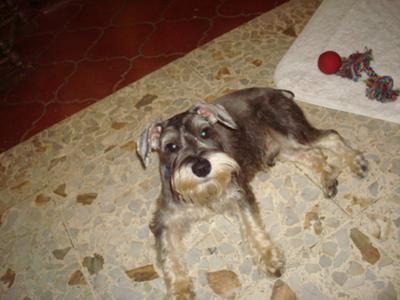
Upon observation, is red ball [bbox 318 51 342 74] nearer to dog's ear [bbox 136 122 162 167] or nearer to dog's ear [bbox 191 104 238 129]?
dog's ear [bbox 191 104 238 129]

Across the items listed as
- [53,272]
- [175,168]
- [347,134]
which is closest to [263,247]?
[175,168]

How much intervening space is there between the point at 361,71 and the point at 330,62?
318 mm

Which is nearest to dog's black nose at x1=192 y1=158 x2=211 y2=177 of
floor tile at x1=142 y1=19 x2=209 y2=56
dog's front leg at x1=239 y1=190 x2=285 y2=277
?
dog's front leg at x1=239 y1=190 x2=285 y2=277

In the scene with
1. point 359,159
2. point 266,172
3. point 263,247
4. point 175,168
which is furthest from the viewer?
point 266,172

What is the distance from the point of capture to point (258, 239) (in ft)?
8.45

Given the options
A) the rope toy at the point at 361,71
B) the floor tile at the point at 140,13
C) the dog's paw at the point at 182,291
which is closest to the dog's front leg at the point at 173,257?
the dog's paw at the point at 182,291

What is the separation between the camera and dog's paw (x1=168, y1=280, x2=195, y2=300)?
8.16 ft

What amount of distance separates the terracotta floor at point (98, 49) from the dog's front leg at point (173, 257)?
7.71 feet

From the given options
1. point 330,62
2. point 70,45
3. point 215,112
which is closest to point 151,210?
point 215,112

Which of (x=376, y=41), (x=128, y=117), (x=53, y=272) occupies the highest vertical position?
(x=376, y=41)

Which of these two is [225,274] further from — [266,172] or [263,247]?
[266,172]

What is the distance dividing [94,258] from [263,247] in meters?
1.44

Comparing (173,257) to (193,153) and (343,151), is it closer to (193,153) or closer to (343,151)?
(193,153)

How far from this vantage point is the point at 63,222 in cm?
321
